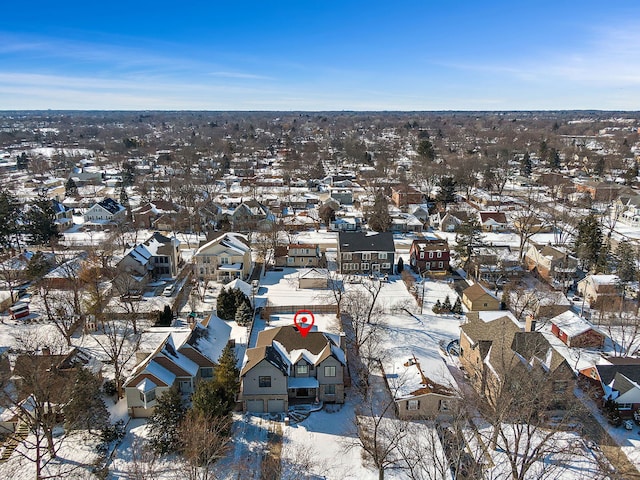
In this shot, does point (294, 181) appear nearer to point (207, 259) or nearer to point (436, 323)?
point (207, 259)

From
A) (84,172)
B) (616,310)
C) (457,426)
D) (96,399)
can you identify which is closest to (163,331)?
(96,399)

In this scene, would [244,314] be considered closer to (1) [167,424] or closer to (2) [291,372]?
(2) [291,372]

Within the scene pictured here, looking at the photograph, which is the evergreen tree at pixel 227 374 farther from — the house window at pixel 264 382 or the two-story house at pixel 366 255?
the two-story house at pixel 366 255

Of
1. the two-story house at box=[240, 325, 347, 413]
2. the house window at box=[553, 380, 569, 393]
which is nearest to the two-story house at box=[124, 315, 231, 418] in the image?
the two-story house at box=[240, 325, 347, 413]

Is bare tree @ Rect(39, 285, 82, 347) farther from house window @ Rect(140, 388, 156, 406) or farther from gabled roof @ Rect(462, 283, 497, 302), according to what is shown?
gabled roof @ Rect(462, 283, 497, 302)

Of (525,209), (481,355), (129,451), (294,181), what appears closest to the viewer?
(129,451)

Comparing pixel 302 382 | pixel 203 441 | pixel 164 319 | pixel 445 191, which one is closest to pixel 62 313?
pixel 164 319

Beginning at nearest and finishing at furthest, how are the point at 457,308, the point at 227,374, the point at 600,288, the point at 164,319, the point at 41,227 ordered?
1. the point at 227,374
2. the point at 164,319
3. the point at 457,308
4. the point at 600,288
5. the point at 41,227
